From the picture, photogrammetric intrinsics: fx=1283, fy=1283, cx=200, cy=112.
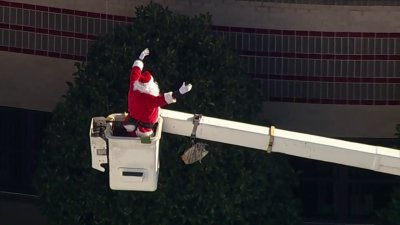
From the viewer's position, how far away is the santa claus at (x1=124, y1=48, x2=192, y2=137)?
39.9 feet

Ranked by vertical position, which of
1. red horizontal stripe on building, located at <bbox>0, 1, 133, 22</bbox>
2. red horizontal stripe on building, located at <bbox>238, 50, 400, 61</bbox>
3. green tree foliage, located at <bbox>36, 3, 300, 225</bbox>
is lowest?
green tree foliage, located at <bbox>36, 3, 300, 225</bbox>

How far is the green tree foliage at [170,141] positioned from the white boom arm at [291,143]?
3058 millimetres

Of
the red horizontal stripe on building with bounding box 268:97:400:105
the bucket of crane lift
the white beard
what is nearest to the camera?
the bucket of crane lift

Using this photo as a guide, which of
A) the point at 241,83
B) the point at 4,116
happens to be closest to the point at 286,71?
the point at 241,83

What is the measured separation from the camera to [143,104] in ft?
40.7

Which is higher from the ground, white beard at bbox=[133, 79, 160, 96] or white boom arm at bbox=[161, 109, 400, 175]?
white beard at bbox=[133, 79, 160, 96]

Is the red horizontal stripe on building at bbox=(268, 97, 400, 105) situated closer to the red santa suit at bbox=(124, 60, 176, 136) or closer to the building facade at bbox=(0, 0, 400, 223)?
the building facade at bbox=(0, 0, 400, 223)

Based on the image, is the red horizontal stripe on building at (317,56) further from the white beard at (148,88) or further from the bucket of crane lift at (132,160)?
the bucket of crane lift at (132,160)

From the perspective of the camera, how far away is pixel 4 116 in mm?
19141

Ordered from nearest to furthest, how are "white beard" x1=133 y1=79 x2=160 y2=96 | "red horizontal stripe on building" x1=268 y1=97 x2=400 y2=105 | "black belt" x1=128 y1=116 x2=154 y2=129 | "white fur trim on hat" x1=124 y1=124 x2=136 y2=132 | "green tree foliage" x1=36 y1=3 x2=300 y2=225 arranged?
1. "black belt" x1=128 y1=116 x2=154 y2=129
2. "white fur trim on hat" x1=124 y1=124 x2=136 y2=132
3. "white beard" x1=133 y1=79 x2=160 y2=96
4. "green tree foliage" x1=36 y1=3 x2=300 y2=225
5. "red horizontal stripe on building" x1=268 y1=97 x2=400 y2=105

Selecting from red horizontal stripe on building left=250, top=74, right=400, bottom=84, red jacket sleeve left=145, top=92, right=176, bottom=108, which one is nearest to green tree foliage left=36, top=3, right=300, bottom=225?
red horizontal stripe on building left=250, top=74, right=400, bottom=84

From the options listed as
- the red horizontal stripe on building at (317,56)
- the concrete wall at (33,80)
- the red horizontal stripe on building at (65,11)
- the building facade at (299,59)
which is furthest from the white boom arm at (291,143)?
A: the concrete wall at (33,80)

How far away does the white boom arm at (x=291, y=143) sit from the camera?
1223cm

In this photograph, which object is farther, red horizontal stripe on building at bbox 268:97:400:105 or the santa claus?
red horizontal stripe on building at bbox 268:97:400:105
